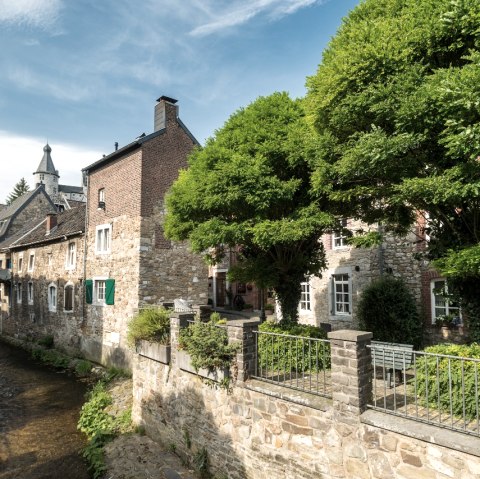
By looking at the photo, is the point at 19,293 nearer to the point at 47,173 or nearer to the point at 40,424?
the point at 40,424

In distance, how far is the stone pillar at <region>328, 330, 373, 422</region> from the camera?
17.8 feet

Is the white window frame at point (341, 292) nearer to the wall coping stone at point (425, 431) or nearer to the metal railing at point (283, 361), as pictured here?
the metal railing at point (283, 361)

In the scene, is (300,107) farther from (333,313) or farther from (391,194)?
(333,313)

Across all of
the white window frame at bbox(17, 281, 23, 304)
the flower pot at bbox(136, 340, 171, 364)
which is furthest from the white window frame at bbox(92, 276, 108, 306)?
the white window frame at bbox(17, 281, 23, 304)

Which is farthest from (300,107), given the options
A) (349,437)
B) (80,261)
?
(80,261)

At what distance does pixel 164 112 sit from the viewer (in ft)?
57.6

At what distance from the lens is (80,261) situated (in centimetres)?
1988

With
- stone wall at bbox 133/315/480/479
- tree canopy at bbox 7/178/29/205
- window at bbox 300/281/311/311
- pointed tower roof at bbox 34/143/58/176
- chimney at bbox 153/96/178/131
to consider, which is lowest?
stone wall at bbox 133/315/480/479

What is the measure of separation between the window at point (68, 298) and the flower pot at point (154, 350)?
11.3m

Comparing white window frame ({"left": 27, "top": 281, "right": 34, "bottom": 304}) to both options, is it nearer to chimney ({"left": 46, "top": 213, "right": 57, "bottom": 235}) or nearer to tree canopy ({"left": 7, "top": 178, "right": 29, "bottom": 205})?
chimney ({"left": 46, "top": 213, "right": 57, "bottom": 235})

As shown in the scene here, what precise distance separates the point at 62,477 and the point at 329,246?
12296mm

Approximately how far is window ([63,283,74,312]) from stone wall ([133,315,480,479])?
13340 millimetres

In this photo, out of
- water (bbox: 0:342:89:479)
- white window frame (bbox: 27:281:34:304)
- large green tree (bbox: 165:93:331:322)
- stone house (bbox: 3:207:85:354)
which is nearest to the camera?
large green tree (bbox: 165:93:331:322)

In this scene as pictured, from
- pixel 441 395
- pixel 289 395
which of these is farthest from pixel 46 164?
pixel 441 395
